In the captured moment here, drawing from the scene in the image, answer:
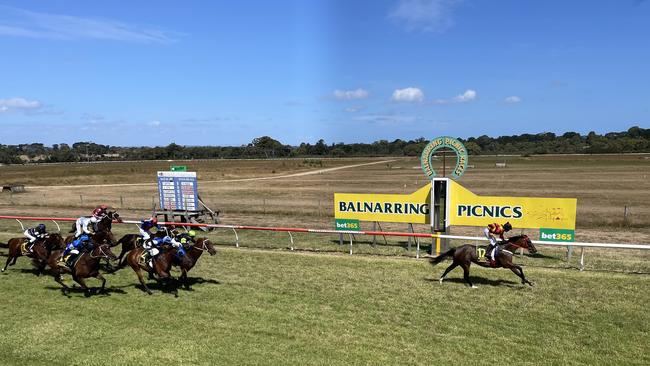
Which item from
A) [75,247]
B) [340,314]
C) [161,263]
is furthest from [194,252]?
[340,314]

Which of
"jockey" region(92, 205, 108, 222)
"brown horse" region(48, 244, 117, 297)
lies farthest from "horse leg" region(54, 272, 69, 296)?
"jockey" region(92, 205, 108, 222)

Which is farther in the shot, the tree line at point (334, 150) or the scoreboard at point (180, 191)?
the tree line at point (334, 150)

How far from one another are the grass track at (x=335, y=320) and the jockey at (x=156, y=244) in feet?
3.05

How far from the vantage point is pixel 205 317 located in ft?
31.7

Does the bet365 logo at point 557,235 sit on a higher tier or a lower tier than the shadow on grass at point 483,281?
higher

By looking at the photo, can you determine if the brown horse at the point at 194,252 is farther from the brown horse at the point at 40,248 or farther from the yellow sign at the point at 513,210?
the yellow sign at the point at 513,210

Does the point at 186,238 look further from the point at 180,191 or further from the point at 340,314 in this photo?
the point at 180,191

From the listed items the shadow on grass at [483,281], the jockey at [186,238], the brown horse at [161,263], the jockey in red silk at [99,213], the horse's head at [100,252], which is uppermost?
the jockey in red silk at [99,213]

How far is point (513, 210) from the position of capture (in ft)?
50.6

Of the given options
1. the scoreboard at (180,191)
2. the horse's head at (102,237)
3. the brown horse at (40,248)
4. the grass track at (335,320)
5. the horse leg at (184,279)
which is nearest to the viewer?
the grass track at (335,320)

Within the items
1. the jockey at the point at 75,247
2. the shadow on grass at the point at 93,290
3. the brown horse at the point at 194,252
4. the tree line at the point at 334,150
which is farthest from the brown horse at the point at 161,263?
the tree line at the point at 334,150

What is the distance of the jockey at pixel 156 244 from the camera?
37.6 ft

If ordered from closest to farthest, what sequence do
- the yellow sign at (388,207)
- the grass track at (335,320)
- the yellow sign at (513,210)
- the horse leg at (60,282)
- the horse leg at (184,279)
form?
the grass track at (335,320)
the horse leg at (60,282)
the horse leg at (184,279)
the yellow sign at (513,210)
the yellow sign at (388,207)

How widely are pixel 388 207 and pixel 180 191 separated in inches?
403
